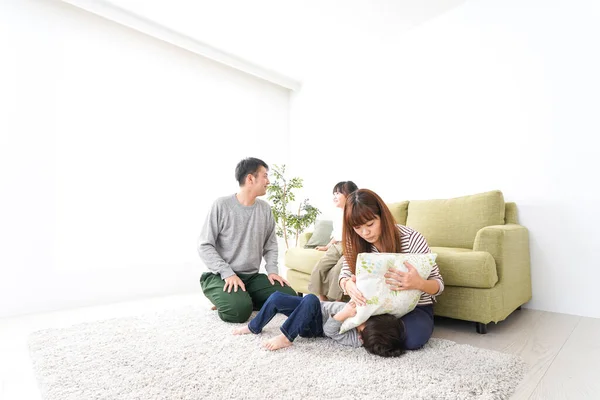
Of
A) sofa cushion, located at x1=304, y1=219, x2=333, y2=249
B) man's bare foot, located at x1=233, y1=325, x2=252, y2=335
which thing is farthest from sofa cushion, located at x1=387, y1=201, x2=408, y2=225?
man's bare foot, located at x1=233, y1=325, x2=252, y2=335

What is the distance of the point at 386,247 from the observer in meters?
1.75

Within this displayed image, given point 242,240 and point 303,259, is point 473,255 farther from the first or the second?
point 242,240

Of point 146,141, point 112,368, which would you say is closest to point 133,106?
point 146,141

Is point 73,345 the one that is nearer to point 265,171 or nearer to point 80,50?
point 265,171

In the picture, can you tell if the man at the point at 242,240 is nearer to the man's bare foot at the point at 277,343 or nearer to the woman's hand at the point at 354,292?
the man's bare foot at the point at 277,343

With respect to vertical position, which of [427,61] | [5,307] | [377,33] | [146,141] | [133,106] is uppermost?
[377,33]

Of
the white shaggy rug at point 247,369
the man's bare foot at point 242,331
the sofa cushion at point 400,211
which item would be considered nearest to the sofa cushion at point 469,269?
the white shaggy rug at point 247,369

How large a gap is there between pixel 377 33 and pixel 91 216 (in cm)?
324

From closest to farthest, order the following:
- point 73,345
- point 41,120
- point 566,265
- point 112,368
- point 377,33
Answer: point 112,368, point 73,345, point 566,265, point 41,120, point 377,33

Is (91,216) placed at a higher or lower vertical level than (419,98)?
lower

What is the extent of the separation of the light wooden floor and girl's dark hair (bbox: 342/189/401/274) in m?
0.67

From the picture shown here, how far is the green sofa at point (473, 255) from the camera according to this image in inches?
78.7

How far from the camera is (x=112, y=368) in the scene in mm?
1539

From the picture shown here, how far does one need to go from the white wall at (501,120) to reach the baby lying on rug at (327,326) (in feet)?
A: 5.38
